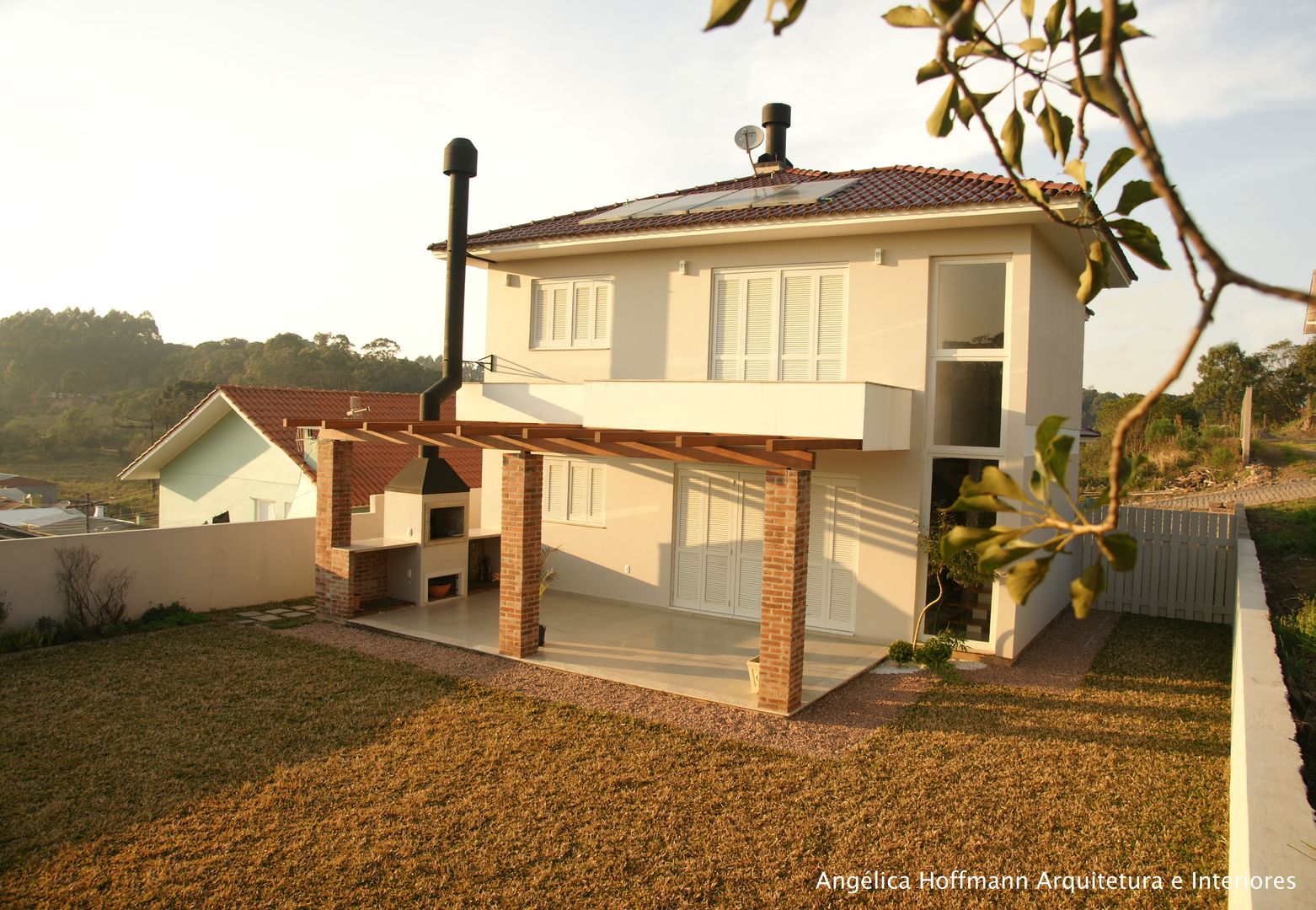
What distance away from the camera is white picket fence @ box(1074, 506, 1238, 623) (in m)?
14.2

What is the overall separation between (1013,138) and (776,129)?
651 inches

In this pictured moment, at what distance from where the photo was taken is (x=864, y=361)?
40.0 ft

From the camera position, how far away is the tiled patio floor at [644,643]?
404 inches

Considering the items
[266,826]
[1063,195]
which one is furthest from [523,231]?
[266,826]

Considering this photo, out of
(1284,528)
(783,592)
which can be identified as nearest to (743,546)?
(783,592)

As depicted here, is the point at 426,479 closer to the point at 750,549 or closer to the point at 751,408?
the point at 750,549

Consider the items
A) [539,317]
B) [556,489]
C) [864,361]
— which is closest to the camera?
[864,361]

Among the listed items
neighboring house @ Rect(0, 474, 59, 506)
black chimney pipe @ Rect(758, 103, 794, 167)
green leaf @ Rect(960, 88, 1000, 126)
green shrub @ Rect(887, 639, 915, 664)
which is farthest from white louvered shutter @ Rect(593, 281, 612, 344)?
neighboring house @ Rect(0, 474, 59, 506)

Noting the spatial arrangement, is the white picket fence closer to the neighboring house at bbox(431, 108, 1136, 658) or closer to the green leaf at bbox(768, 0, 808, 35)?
the neighboring house at bbox(431, 108, 1136, 658)

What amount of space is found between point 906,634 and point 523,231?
10.0 metres

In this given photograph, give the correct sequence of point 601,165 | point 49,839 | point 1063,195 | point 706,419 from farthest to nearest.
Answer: point 601,165
point 706,419
point 1063,195
point 49,839

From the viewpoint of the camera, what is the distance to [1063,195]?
10164mm

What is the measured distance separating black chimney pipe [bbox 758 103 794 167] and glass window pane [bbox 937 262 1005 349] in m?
6.72

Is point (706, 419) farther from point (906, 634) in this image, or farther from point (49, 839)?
point (49, 839)
